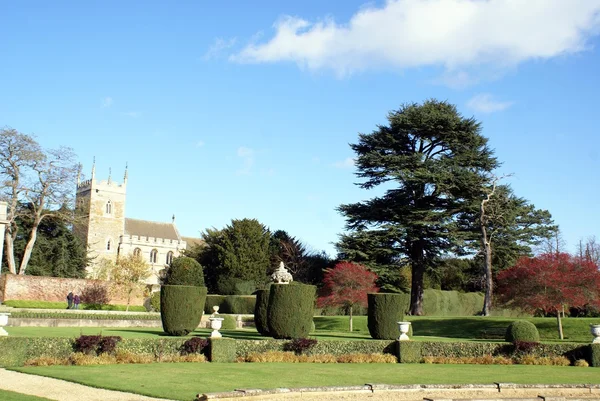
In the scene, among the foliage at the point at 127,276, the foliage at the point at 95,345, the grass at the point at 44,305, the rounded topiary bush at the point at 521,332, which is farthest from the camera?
the foliage at the point at 127,276

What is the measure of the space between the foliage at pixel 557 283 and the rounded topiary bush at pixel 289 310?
9.84 metres

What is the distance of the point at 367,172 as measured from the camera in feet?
127

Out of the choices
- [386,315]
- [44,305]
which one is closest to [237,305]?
[44,305]

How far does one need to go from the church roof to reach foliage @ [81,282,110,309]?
2723 cm

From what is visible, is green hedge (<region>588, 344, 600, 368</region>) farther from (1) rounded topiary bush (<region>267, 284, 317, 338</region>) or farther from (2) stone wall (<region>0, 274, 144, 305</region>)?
(2) stone wall (<region>0, 274, 144, 305</region>)

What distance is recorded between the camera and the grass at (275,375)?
471 inches

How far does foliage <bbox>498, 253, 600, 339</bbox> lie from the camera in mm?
24984

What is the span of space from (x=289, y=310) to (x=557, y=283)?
36.8 feet

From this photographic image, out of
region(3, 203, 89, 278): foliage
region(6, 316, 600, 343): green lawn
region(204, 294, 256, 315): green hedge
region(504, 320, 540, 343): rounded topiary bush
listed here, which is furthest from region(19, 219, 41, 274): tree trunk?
region(504, 320, 540, 343): rounded topiary bush

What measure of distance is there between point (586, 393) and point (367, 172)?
26815mm

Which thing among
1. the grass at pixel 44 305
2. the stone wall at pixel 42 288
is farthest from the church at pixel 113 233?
the grass at pixel 44 305

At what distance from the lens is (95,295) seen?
41.1 metres

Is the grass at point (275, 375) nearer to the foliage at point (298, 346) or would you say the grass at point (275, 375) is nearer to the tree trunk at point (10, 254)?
the foliage at point (298, 346)

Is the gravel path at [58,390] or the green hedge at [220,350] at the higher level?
the green hedge at [220,350]
